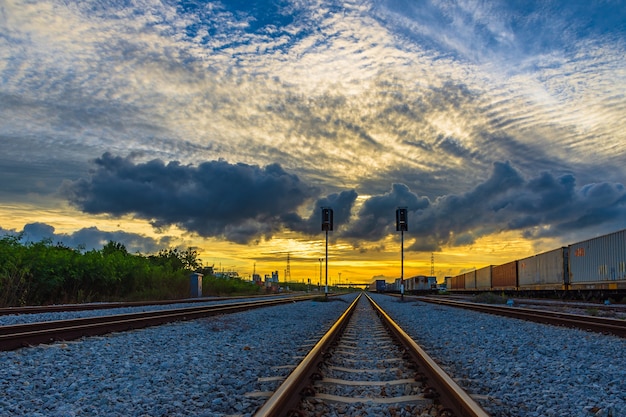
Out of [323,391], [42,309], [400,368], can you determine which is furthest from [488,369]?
[42,309]

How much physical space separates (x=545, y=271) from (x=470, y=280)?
29484 millimetres

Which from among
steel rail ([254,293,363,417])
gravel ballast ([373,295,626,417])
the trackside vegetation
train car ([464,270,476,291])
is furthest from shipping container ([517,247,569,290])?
steel rail ([254,293,363,417])

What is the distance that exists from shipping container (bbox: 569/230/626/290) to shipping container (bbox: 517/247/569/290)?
35.9 inches

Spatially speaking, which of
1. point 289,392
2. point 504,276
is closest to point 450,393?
point 289,392

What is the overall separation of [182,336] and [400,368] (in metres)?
5.36

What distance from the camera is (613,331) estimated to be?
10945mm

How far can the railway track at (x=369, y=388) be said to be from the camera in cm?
438

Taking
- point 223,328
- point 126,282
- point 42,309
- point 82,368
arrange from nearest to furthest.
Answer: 1. point 82,368
2. point 223,328
3. point 42,309
4. point 126,282

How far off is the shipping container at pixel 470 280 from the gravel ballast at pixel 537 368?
51.5 metres

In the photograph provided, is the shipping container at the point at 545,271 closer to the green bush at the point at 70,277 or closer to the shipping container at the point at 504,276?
the shipping container at the point at 504,276

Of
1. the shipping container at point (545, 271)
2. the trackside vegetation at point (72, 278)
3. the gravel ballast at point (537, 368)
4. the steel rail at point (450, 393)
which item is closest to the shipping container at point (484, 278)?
the shipping container at point (545, 271)

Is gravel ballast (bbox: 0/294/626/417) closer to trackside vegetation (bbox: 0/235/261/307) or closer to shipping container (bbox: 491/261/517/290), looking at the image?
trackside vegetation (bbox: 0/235/261/307)

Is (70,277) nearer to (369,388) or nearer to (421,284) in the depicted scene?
(369,388)

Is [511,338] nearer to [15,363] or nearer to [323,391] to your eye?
[323,391]
